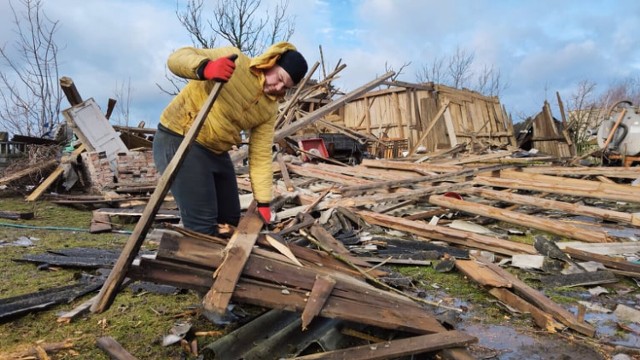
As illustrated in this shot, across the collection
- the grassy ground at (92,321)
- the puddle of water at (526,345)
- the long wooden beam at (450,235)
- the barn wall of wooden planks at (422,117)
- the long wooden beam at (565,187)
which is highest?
the barn wall of wooden planks at (422,117)

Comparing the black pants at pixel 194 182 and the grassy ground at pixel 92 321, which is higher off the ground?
the black pants at pixel 194 182

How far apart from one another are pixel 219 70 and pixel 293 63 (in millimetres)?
484

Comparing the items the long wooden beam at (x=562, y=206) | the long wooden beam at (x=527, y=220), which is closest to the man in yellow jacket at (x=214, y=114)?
the long wooden beam at (x=527, y=220)

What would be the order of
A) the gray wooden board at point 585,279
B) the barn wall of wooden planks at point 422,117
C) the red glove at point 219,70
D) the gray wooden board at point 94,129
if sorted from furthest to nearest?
the barn wall of wooden planks at point 422,117
the gray wooden board at point 94,129
the gray wooden board at point 585,279
the red glove at point 219,70

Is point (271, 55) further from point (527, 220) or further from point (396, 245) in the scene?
point (527, 220)

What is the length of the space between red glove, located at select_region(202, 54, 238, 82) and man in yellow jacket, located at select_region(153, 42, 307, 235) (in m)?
0.13

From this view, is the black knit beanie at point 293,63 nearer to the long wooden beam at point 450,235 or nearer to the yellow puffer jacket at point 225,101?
the yellow puffer jacket at point 225,101

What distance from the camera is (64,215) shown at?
7.45 m

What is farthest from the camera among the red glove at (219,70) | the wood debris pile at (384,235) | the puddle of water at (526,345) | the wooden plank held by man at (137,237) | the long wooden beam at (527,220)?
the long wooden beam at (527,220)

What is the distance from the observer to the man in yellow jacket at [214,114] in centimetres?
246

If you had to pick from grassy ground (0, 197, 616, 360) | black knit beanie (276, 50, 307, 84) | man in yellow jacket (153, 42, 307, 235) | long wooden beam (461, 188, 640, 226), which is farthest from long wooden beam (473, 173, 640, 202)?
black knit beanie (276, 50, 307, 84)

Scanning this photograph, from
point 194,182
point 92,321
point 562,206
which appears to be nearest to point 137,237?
point 194,182

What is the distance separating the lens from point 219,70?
2137 mm

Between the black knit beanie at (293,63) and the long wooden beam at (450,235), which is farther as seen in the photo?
the long wooden beam at (450,235)
